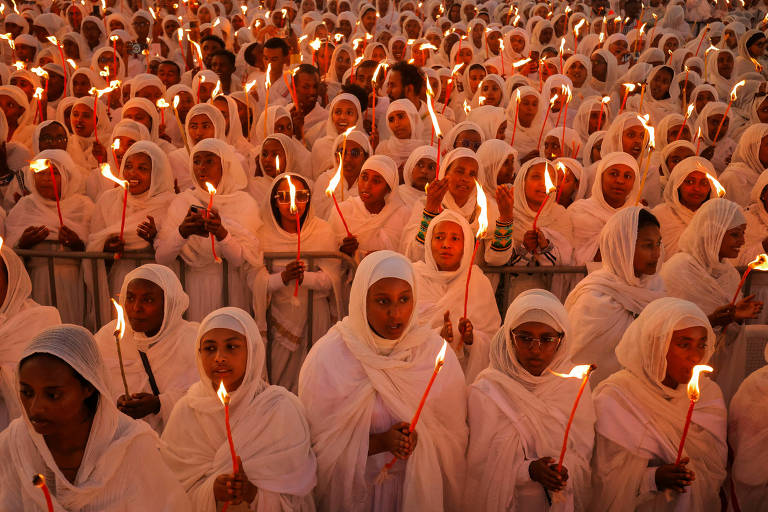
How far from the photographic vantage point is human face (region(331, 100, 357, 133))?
725cm

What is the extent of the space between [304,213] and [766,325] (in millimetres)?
3187

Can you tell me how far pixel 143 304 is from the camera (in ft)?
12.5

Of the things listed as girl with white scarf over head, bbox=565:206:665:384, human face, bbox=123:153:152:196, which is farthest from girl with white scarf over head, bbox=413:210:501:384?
human face, bbox=123:153:152:196

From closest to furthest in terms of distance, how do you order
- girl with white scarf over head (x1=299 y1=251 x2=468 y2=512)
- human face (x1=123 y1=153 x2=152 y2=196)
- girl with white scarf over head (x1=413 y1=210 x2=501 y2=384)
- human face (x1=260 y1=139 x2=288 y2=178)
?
girl with white scarf over head (x1=299 y1=251 x2=468 y2=512) < girl with white scarf over head (x1=413 y1=210 x2=501 y2=384) < human face (x1=123 y1=153 x2=152 y2=196) < human face (x1=260 y1=139 x2=288 y2=178)

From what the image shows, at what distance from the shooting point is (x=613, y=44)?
11727 mm

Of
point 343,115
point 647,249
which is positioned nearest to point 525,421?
point 647,249

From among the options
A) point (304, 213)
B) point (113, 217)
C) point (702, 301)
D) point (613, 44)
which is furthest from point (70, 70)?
point (702, 301)

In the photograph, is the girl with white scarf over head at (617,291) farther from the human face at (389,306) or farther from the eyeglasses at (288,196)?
the eyeglasses at (288,196)

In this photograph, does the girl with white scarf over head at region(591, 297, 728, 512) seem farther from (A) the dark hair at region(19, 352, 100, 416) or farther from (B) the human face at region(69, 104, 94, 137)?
(B) the human face at region(69, 104, 94, 137)

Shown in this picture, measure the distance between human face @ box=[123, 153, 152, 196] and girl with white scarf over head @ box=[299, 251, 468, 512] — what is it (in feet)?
8.48

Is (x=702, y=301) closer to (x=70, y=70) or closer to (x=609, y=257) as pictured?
(x=609, y=257)

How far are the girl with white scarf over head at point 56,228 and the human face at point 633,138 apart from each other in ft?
15.7

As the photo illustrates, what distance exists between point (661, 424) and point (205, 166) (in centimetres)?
362

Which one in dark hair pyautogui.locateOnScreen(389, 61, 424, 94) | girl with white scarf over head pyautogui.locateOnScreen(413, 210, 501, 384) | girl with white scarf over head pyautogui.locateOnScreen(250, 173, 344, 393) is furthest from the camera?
dark hair pyautogui.locateOnScreen(389, 61, 424, 94)
